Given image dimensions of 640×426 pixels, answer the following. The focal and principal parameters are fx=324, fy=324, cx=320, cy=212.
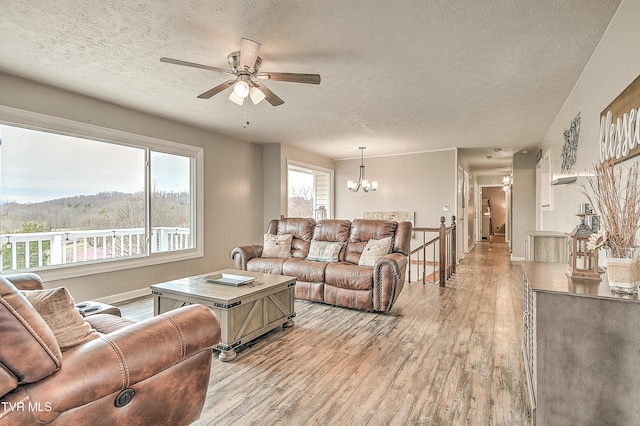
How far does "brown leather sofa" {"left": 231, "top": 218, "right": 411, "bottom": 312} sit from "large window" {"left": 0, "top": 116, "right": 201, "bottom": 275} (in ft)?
4.46

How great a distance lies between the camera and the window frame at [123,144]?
352 centimetres

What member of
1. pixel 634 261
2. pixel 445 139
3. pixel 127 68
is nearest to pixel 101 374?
pixel 634 261

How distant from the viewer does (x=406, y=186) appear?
7.80 meters

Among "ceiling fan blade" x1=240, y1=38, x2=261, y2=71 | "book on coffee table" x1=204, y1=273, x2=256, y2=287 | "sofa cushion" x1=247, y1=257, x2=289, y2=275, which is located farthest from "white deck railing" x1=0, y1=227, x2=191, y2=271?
"ceiling fan blade" x1=240, y1=38, x2=261, y2=71

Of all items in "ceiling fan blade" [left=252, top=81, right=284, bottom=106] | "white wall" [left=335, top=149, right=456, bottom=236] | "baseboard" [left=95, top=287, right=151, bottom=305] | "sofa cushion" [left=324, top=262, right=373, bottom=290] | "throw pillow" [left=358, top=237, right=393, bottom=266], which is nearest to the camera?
"ceiling fan blade" [left=252, top=81, right=284, bottom=106]

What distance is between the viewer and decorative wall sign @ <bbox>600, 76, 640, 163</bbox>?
1832mm

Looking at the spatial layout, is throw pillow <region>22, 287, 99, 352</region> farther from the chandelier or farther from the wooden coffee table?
the chandelier

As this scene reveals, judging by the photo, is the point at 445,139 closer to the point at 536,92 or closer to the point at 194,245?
the point at 536,92

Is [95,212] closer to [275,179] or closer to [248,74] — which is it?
[248,74]

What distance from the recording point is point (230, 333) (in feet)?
8.72

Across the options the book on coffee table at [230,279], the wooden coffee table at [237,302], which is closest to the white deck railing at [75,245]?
the wooden coffee table at [237,302]

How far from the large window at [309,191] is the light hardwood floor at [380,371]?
13.4 ft

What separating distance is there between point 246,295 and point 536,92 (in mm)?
3875

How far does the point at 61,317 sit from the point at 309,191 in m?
7.16
